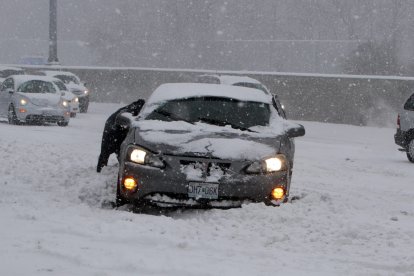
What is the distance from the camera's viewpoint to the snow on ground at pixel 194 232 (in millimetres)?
6312

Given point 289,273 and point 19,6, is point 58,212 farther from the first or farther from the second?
point 19,6

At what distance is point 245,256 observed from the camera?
22.2 ft

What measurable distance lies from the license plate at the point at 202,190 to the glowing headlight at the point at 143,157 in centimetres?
37

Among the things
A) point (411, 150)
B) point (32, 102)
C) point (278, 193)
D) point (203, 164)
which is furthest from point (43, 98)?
point (278, 193)

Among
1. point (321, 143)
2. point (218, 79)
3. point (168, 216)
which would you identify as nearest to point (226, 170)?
point (168, 216)

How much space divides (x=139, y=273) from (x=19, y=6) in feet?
244

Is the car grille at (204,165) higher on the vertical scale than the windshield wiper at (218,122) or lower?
lower

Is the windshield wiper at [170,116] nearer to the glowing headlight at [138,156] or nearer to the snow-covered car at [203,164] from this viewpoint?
the snow-covered car at [203,164]

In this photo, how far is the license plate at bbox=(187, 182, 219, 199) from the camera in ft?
27.1

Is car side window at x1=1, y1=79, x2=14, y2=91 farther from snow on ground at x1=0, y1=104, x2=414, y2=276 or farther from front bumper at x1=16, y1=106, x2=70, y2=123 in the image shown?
snow on ground at x1=0, y1=104, x2=414, y2=276

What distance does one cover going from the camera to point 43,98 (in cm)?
2275

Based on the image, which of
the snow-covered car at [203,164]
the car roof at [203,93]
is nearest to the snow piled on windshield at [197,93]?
the car roof at [203,93]

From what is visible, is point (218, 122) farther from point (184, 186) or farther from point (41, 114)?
point (41, 114)

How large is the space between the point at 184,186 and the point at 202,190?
187 millimetres
